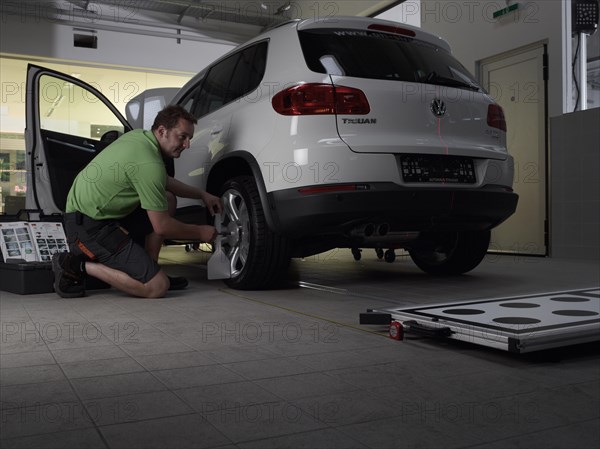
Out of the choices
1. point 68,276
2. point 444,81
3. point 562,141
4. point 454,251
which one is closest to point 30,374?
point 68,276

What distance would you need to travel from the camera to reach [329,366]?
6.34ft

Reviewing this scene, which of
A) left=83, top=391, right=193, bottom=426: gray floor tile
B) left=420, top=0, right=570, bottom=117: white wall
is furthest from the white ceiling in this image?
left=83, top=391, right=193, bottom=426: gray floor tile

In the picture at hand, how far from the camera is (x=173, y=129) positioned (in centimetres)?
361

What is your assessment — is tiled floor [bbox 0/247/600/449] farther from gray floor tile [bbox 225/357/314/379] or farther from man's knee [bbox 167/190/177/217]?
man's knee [bbox 167/190/177/217]

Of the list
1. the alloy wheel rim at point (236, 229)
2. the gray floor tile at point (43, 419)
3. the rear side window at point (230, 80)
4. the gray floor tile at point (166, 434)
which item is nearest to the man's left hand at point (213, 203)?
the alloy wheel rim at point (236, 229)

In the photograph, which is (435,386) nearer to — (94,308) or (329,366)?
(329,366)

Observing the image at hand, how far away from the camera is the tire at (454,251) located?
14.4 ft

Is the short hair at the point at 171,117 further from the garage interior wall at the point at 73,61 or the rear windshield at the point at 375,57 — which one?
the garage interior wall at the point at 73,61

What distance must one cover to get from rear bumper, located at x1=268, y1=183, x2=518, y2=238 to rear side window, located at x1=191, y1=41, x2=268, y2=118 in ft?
2.91

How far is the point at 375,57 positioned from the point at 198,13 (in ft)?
34.3

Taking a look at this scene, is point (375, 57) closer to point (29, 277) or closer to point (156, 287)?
point (156, 287)

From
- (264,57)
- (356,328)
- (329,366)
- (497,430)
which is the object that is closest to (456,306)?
(356,328)

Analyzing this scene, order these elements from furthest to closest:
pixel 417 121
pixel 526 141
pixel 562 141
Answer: pixel 526 141 → pixel 562 141 → pixel 417 121

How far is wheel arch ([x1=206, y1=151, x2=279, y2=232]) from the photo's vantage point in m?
3.38
